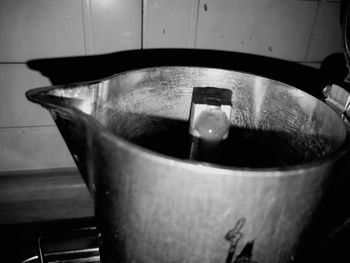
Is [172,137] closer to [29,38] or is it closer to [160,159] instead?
[160,159]

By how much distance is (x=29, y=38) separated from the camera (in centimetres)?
69

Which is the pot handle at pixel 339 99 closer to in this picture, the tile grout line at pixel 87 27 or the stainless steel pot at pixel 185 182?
the stainless steel pot at pixel 185 182

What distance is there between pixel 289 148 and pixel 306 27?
0.50 m

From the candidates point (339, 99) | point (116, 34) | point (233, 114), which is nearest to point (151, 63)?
point (116, 34)

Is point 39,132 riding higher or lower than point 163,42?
lower

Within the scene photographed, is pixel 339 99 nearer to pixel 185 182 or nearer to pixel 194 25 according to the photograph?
pixel 185 182

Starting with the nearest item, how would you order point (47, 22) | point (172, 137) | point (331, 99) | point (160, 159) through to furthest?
point (160, 159), point (331, 99), point (172, 137), point (47, 22)

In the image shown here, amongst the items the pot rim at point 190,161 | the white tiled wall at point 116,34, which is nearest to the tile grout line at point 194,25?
the white tiled wall at point 116,34

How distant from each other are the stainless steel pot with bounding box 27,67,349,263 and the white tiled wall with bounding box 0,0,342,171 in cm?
31

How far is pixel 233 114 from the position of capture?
0.54 metres

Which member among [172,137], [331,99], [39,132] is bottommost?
[39,132]

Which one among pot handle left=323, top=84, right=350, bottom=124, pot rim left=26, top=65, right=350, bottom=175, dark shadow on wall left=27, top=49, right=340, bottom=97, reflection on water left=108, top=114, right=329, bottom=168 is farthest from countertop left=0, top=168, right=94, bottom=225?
pot handle left=323, top=84, right=350, bottom=124

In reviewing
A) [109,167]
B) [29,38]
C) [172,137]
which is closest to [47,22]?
[29,38]

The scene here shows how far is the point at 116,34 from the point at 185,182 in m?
0.56
